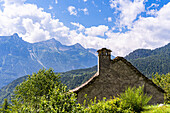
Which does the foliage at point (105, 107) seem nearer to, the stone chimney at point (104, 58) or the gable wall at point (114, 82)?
the gable wall at point (114, 82)

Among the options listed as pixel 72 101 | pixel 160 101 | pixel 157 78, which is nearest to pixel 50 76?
pixel 160 101

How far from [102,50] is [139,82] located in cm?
575

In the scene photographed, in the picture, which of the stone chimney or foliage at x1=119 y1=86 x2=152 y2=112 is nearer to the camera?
foliage at x1=119 y1=86 x2=152 y2=112

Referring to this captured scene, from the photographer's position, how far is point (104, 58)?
17.7m

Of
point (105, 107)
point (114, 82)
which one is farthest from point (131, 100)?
point (114, 82)

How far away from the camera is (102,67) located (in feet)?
57.4

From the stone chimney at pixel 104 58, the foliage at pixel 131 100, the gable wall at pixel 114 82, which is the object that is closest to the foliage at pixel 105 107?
the foliage at pixel 131 100

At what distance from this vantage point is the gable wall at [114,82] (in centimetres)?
1691

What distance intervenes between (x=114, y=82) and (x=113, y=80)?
0.26 metres

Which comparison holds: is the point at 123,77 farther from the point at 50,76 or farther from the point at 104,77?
the point at 50,76

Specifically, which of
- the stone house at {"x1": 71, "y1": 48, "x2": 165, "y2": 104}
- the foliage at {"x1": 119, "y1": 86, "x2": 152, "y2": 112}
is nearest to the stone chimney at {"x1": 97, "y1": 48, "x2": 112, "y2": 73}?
the stone house at {"x1": 71, "y1": 48, "x2": 165, "y2": 104}

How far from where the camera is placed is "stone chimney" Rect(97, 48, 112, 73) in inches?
691

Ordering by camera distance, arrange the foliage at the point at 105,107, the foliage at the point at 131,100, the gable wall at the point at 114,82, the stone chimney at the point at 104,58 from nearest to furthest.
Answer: the foliage at the point at 105,107, the foliage at the point at 131,100, the gable wall at the point at 114,82, the stone chimney at the point at 104,58

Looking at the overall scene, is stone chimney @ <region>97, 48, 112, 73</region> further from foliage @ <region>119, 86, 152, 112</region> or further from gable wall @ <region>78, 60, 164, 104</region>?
foliage @ <region>119, 86, 152, 112</region>
